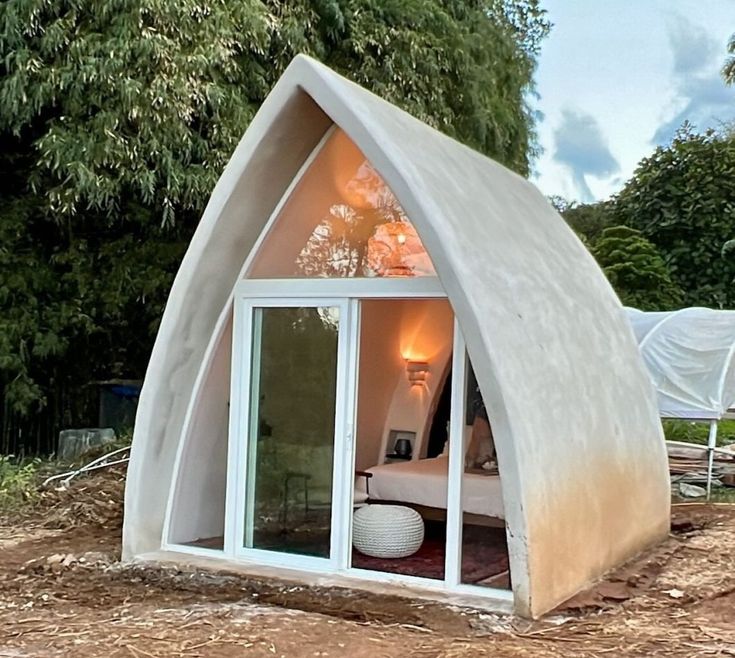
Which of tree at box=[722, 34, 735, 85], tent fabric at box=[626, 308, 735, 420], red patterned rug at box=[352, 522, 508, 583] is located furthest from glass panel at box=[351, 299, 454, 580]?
tree at box=[722, 34, 735, 85]

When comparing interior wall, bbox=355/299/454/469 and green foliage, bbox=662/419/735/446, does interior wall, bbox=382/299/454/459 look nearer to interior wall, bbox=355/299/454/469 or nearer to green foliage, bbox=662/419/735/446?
interior wall, bbox=355/299/454/469

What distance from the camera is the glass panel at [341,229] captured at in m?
6.05

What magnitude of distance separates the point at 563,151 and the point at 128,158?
3202 centimetres

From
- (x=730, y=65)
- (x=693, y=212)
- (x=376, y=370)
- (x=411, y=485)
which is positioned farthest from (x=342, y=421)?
(x=730, y=65)

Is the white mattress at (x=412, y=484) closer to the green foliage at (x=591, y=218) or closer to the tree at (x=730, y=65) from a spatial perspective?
the tree at (x=730, y=65)

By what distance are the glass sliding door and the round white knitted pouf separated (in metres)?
0.40

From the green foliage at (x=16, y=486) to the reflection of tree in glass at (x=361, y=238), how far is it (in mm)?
3811

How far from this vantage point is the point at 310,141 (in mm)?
6160

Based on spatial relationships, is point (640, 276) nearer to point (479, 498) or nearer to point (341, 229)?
point (341, 229)

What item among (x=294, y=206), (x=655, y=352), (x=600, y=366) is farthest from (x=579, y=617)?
(x=655, y=352)

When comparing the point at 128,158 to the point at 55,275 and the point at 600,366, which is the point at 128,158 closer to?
the point at 55,275

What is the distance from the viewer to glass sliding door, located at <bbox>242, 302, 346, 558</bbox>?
6.04m

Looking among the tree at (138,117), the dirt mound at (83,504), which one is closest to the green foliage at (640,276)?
the tree at (138,117)

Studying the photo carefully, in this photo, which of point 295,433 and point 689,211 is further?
point 689,211
